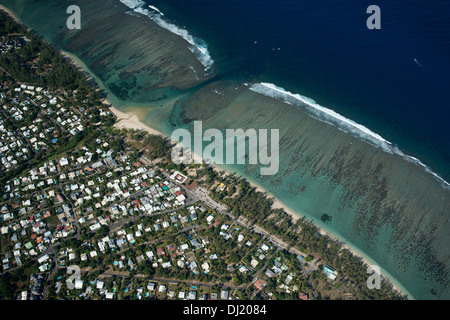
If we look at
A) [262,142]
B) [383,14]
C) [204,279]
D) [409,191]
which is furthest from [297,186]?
[383,14]

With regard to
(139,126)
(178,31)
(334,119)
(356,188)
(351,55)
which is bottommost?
(356,188)

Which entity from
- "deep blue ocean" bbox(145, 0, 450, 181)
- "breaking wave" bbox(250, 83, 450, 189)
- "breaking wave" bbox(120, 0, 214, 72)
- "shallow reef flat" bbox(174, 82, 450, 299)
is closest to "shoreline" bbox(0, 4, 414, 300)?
"shallow reef flat" bbox(174, 82, 450, 299)

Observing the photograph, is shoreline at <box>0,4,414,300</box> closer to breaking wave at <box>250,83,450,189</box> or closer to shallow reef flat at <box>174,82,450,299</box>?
shallow reef flat at <box>174,82,450,299</box>

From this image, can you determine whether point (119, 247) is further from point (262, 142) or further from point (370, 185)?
point (370, 185)

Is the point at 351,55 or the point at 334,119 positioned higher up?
the point at 351,55

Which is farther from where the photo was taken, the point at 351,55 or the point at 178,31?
the point at 178,31

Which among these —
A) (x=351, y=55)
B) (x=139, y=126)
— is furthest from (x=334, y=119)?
(x=139, y=126)

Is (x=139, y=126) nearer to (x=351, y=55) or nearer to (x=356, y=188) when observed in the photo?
(x=356, y=188)
